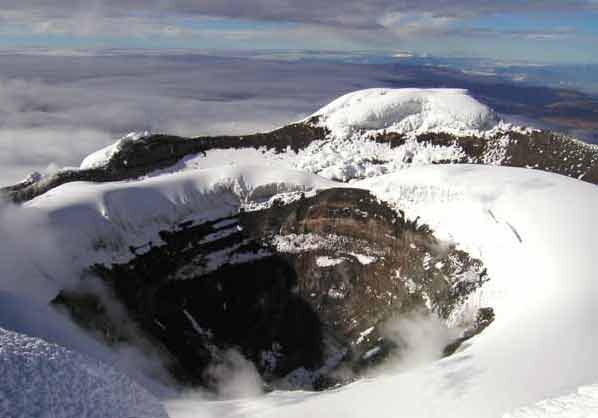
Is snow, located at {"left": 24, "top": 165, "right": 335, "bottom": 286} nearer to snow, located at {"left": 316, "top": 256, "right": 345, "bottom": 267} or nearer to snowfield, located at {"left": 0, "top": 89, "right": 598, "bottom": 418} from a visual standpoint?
snowfield, located at {"left": 0, "top": 89, "right": 598, "bottom": 418}

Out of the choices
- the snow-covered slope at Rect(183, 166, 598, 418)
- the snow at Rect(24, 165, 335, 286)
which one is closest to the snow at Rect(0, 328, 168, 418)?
the snow-covered slope at Rect(183, 166, 598, 418)

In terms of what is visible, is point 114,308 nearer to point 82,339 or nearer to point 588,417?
point 82,339

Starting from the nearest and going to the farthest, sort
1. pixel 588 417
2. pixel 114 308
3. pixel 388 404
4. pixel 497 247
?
pixel 588 417, pixel 388 404, pixel 497 247, pixel 114 308

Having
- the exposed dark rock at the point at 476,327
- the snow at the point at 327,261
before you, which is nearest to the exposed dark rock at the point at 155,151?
the snow at the point at 327,261

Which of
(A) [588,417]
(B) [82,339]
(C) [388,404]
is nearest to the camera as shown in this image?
(A) [588,417]

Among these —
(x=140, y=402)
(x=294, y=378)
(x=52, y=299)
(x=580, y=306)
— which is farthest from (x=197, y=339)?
(x=580, y=306)

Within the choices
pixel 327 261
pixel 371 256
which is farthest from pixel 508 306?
pixel 327 261
